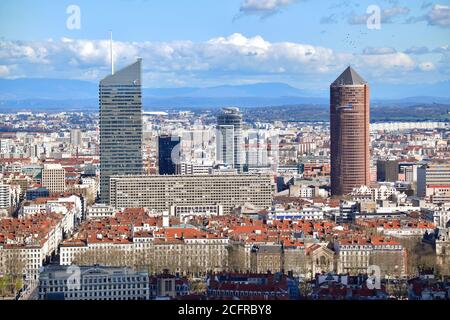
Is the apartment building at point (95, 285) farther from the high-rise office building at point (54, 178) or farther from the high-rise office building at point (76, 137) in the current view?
the high-rise office building at point (76, 137)

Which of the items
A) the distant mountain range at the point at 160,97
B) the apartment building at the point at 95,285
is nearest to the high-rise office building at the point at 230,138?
the distant mountain range at the point at 160,97

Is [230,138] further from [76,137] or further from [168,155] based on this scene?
[76,137]

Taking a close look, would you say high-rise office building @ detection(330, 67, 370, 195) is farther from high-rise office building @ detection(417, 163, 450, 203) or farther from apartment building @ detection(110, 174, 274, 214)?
apartment building @ detection(110, 174, 274, 214)

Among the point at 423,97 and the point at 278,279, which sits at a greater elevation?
the point at 423,97

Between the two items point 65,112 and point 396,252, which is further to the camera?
point 65,112
